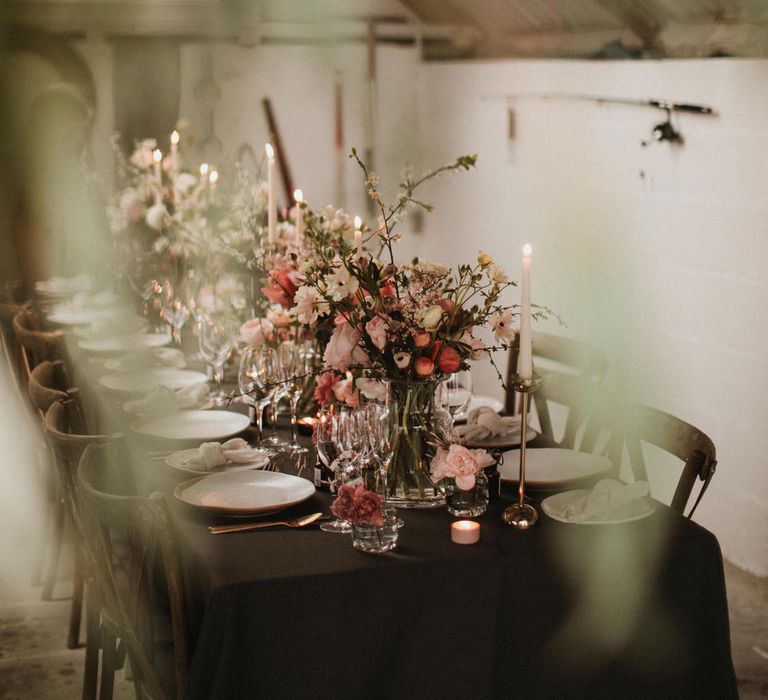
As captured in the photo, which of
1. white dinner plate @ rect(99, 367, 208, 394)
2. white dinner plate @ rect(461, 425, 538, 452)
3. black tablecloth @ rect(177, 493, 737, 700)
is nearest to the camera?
black tablecloth @ rect(177, 493, 737, 700)

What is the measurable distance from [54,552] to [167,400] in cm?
95

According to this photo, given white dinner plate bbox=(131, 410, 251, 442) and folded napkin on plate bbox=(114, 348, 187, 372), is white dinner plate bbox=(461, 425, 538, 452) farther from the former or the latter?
folded napkin on plate bbox=(114, 348, 187, 372)

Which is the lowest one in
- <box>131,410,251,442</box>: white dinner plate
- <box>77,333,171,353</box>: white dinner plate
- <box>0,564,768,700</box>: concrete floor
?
<box>0,564,768,700</box>: concrete floor

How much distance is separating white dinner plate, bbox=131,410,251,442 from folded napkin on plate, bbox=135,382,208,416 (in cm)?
3

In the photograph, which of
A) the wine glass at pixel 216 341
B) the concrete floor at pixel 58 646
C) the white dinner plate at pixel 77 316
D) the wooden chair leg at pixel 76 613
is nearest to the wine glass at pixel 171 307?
the white dinner plate at pixel 77 316

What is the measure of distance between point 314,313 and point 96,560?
2.12ft

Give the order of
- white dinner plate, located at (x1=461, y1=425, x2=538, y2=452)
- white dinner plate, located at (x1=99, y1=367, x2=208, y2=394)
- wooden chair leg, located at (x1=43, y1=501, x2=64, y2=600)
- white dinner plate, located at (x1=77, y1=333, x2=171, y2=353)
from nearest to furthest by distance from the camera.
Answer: white dinner plate, located at (x1=461, y1=425, x2=538, y2=452), white dinner plate, located at (x1=99, y1=367, x2=208, y2=394), wooden chair leg, located at (x1=43, y1=501, x2=64, y2=600), white dinner plate, located at (x1=77, y1=333, x2=171, y2=353)

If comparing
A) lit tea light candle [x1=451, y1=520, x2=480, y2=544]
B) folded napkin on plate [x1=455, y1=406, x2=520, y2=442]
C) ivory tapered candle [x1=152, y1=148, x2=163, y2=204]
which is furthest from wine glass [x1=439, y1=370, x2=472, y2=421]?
ivory tapered candle [x1=152, y1=148, x2=163, y2=204]

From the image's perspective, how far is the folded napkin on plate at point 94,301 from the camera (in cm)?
457

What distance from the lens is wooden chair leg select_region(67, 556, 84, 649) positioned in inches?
119

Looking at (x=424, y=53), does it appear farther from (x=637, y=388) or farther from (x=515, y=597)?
(x=515, y=597)

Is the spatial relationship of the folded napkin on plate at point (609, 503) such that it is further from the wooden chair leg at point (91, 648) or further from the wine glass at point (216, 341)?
the wine glass at point (216, 341)

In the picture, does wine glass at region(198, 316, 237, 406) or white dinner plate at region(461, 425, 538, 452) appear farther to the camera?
wine glass at region(198, 316, 237, 406)

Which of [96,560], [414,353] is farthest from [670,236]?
[96,560]
